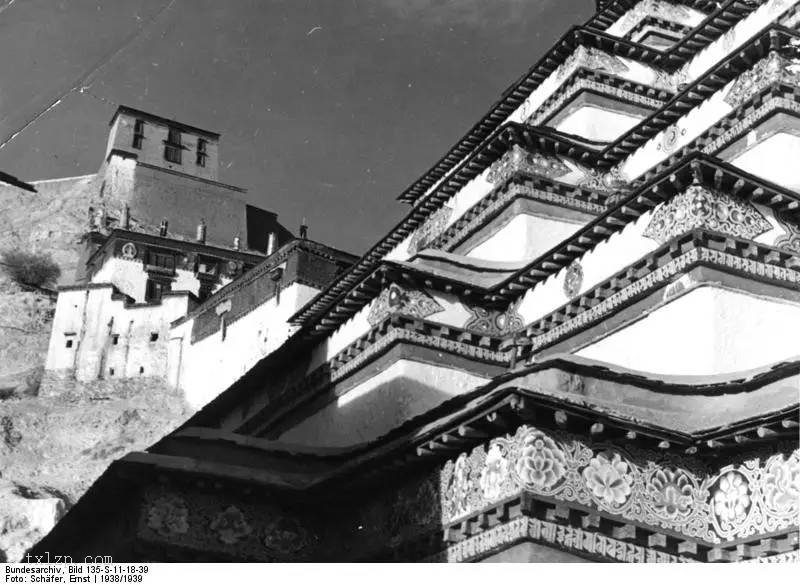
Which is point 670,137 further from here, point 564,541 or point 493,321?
point 564,541

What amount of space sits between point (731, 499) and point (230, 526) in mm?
4146

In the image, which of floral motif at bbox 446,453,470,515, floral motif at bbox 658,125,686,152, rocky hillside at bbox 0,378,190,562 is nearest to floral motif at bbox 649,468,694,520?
floral motif at bbox 446,453,470,515

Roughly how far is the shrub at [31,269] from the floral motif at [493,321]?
48.3 m

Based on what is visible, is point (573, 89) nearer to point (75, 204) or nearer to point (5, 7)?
point (5, 7)

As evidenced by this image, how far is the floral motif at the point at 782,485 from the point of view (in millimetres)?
7375

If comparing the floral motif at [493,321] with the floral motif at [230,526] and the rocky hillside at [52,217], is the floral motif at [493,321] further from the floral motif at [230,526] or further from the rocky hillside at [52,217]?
the rocky hillside at [52,217]

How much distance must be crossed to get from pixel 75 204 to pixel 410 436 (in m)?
58.2

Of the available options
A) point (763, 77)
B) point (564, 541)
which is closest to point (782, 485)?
point (564, 541)

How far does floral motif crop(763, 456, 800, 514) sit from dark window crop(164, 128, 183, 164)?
58.5m

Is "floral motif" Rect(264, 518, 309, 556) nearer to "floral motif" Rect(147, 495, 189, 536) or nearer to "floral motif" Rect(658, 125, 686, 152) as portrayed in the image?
"floral motif" Rect(147, 495, 189, 536)

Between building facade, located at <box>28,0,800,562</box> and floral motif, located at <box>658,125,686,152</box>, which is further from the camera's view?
floral motif, located at <box>658,125,686,152</box>

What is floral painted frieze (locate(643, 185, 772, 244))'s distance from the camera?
10.9m

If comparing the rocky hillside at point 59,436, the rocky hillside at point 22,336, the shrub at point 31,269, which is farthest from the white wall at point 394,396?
the shrub at point 31,269
